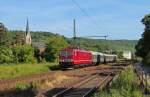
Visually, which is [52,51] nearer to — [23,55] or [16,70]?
[23,55]

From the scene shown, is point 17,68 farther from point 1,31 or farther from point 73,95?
point 1,31

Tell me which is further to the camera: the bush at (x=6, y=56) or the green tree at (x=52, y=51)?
the green tree at (x=52, y=51)

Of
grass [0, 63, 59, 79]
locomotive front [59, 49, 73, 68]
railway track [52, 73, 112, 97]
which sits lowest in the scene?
railway track [52, 73, 112, 97]

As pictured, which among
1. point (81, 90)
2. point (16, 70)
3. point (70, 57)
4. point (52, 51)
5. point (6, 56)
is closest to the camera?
point (81, 90)

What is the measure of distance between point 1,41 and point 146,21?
4323cm

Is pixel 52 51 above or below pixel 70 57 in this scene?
above

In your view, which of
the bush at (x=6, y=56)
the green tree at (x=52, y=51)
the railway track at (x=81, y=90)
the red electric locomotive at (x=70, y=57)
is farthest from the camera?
the green tree at (x=52, y=51)

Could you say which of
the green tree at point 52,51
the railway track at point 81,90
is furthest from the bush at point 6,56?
the railway track at point 81,90

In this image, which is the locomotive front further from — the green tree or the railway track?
the green tree

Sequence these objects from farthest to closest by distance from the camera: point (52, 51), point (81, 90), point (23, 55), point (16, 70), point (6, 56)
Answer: point (52, 51), point (23, 55), point (6, 56), point (16, 70), point (81, 90)

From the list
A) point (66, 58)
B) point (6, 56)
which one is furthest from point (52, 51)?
point (66, 58)

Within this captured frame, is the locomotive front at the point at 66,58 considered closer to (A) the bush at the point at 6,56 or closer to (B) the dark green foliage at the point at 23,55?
(A) the bush at the point at 6,56

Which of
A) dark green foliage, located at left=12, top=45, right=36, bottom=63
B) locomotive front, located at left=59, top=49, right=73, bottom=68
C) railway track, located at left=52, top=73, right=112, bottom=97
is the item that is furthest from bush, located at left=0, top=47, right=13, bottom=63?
railway track, located at left=52, top=73, right=112, bottom=97

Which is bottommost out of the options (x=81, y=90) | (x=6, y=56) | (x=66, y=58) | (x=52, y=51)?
(x=81, y=90)
